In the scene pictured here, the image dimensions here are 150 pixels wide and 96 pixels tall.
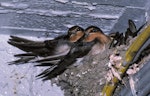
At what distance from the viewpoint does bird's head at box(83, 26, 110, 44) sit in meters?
3.69

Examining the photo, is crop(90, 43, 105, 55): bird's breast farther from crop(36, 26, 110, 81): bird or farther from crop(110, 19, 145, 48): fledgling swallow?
crop(110, 19, 145, 48): fledgling swallow

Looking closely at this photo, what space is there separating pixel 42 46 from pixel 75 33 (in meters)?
0.26

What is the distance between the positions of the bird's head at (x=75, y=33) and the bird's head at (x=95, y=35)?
1.7 inches

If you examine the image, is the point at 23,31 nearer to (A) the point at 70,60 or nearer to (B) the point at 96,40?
(A) the point at 70,60

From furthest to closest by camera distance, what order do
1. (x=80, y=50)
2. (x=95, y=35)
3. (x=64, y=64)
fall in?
(x=95, y=35) → (x=80, y=50) → (x=64, y=64)

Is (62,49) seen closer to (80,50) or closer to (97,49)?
(80,50)

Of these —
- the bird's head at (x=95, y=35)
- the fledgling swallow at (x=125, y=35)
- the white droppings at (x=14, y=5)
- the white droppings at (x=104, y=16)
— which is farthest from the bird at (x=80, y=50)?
the white droppings at (x=14, y=5)

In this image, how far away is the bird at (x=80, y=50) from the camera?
11.6 feet

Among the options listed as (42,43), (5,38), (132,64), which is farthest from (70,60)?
(132,64)

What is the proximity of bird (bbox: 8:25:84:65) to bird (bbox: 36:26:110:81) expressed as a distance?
7cm

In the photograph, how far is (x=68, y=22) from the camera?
3547 mm

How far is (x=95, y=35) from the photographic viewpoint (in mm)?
3846

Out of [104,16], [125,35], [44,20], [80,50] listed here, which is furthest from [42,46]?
[125,35]

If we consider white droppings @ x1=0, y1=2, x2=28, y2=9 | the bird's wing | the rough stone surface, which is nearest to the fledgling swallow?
the rough stone surface
